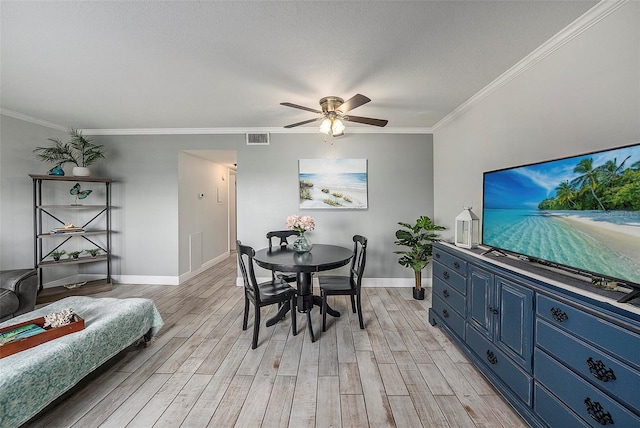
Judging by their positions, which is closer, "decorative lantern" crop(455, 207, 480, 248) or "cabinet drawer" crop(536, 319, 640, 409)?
"cabinet drawer" crop(536, 319, 640, 409)

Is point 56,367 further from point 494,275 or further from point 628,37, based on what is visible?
point 628,37

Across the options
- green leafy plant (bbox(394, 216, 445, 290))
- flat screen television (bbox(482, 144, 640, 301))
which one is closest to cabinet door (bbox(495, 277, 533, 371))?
flat screen television (bbox(482, 144, 640, 301))

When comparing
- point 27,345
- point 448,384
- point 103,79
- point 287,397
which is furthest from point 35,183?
point 448,384

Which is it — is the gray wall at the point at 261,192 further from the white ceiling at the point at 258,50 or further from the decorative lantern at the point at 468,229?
the decorative lantern at the point at 468,229

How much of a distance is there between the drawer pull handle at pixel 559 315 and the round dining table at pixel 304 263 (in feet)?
5.02

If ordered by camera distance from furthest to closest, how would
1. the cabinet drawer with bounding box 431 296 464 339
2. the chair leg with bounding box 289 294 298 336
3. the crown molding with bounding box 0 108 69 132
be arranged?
the crown molding with bounding box 0 108 69 132 → the chair leg with bounding box 289 294 298 336 → the cabinet drawer with bounding box 431 296 464 339

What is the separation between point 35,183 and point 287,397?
4.30 m

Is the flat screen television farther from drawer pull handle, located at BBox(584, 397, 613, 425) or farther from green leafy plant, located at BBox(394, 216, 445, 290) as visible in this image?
green leafy plant, located at BBox(394, 216, 445, 290)

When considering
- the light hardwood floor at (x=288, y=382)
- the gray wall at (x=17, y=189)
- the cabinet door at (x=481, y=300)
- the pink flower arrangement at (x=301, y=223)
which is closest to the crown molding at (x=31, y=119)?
the gray wall at (x=17, y=189)

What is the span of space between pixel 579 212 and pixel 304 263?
191 cm

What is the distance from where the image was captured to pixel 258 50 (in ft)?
6.30

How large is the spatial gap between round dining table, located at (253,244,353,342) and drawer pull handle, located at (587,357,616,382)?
1675 millimetres

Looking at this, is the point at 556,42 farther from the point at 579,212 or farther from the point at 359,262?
the point at 359,262

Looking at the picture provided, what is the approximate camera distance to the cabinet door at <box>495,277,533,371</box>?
144 centimetres
